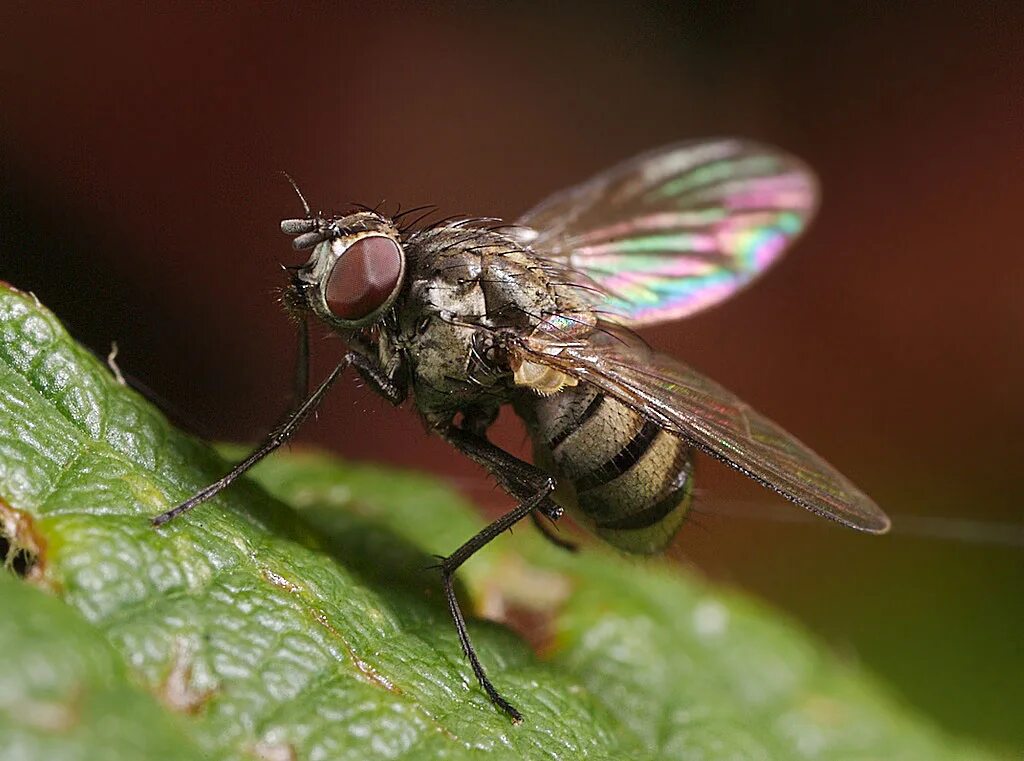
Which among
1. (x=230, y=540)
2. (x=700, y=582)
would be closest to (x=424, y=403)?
(x=230, y=540)

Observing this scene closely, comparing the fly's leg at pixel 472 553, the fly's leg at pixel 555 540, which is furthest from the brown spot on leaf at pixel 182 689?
the fly's leg at pixel 555 540

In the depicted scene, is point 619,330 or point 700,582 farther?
point 700,582

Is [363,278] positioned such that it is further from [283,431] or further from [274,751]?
[274,751]

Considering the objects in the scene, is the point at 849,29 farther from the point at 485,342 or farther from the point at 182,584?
the point at 182,584

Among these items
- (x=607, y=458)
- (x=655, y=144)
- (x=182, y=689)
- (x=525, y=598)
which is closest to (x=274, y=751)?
(x=182, y=689)

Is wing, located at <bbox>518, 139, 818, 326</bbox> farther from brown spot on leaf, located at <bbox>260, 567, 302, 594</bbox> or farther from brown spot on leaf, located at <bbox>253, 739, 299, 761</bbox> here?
brown spot on leaf, located at <bbox>253, 739, 299, 761</bbox>

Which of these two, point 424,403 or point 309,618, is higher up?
point 424,403
